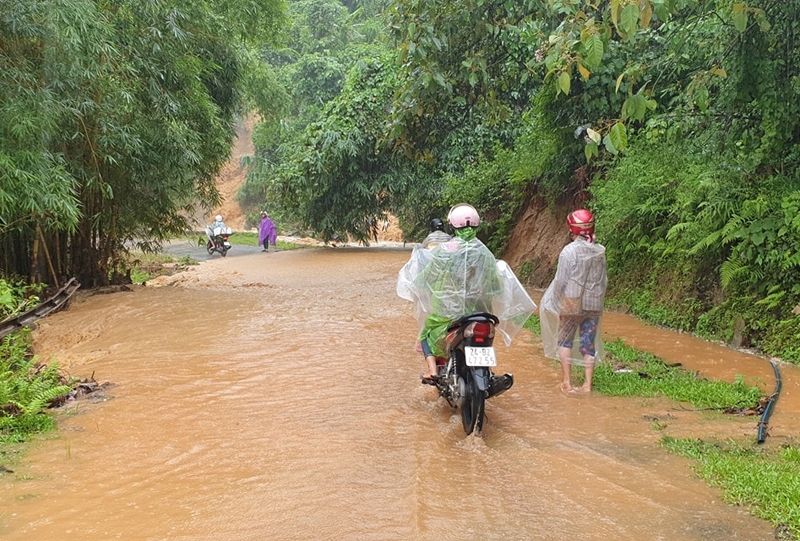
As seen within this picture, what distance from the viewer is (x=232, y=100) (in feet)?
51.0

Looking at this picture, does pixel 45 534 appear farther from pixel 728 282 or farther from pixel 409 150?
pixel 409 150

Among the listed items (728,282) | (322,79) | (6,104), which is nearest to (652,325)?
(728,282)

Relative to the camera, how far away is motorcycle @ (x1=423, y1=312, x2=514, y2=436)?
5.04m

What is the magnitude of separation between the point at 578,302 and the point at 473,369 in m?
1.56

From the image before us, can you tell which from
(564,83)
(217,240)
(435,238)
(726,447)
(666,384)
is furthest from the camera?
(217,240)

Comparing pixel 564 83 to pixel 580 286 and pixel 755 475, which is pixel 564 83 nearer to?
pixel 580 286

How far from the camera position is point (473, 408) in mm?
5043

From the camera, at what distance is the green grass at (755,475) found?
3574mm

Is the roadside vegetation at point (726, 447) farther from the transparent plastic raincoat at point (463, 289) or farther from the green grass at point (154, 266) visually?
the green grass at point (154, 266)

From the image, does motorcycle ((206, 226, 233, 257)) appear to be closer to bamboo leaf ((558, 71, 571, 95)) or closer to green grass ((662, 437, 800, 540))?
bamboo leaf ((558, 71, 571, 95))

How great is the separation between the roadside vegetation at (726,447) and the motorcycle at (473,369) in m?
1.26

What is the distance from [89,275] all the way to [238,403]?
8.39 meters

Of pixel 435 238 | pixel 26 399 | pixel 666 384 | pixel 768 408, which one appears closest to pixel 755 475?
pixel 768 408

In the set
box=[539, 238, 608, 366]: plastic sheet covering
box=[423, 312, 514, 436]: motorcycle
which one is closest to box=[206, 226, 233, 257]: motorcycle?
box=[539, 238, 608, 366]: plastic sheet covering
